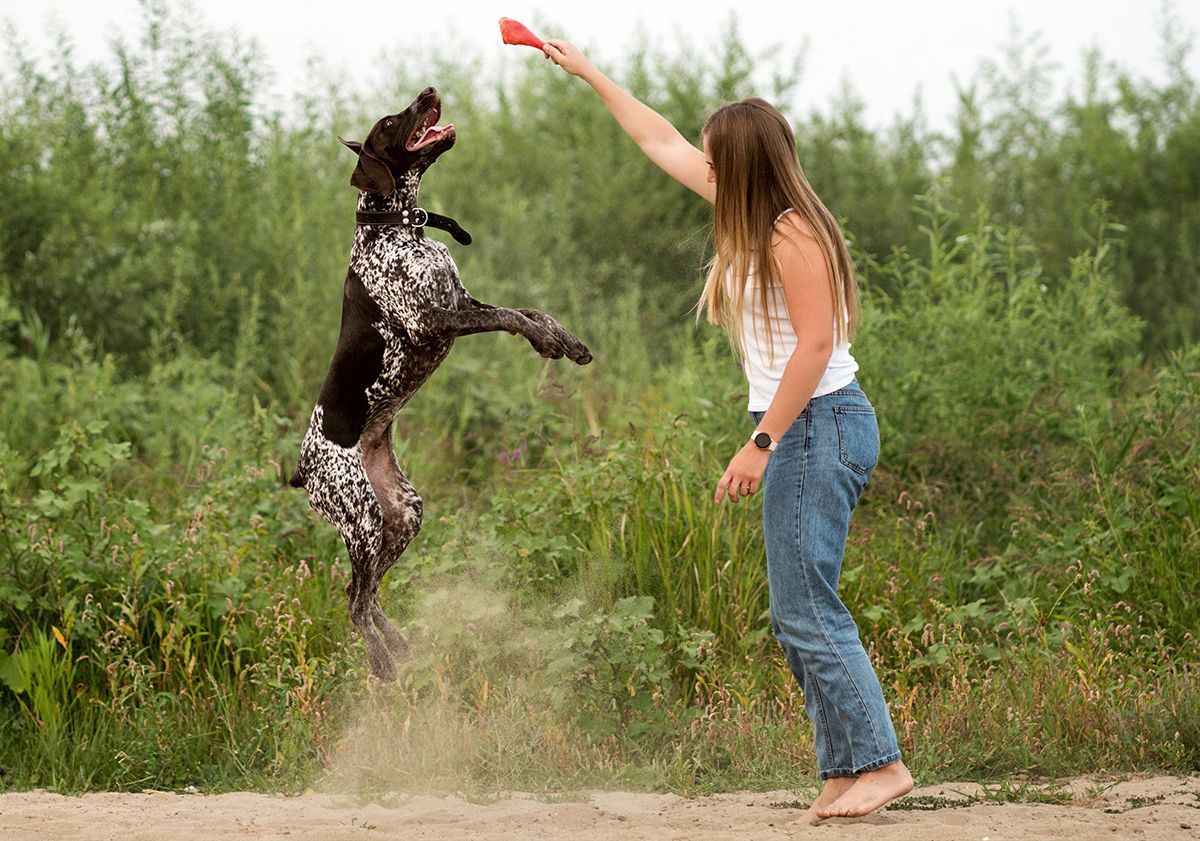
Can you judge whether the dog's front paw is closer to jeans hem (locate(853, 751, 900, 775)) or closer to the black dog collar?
the black dog collar

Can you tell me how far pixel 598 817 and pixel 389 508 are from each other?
73.4 inches

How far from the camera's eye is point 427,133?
338 cm

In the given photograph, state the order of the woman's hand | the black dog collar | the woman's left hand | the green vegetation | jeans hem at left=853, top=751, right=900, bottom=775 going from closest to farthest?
the black dog collar
the woman's hand
the woman's left hand
jeans hem at left=853, top=751, right=900, bottom=775
the green vegetation

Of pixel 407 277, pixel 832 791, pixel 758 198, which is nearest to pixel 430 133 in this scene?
pixel 407 277

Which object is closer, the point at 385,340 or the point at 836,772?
the point at 385,340

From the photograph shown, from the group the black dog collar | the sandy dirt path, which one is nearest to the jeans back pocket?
the sandy dirt path

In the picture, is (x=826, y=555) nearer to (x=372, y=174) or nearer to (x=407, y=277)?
(x=407, y=277)

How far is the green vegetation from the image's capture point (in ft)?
18.6

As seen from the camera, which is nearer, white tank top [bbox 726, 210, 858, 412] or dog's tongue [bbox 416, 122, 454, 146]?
dog's tongue [bbox 416, 122, 454, 146]

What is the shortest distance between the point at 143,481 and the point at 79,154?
4.15m

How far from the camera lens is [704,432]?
25.2 ft

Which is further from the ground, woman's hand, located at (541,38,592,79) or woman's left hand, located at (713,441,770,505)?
woman's hand, located at (541,38,592,79)

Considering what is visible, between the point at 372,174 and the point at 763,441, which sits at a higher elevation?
the point at 372,174

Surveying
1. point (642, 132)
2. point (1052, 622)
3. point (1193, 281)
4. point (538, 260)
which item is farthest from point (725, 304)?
point (1193, 281)
